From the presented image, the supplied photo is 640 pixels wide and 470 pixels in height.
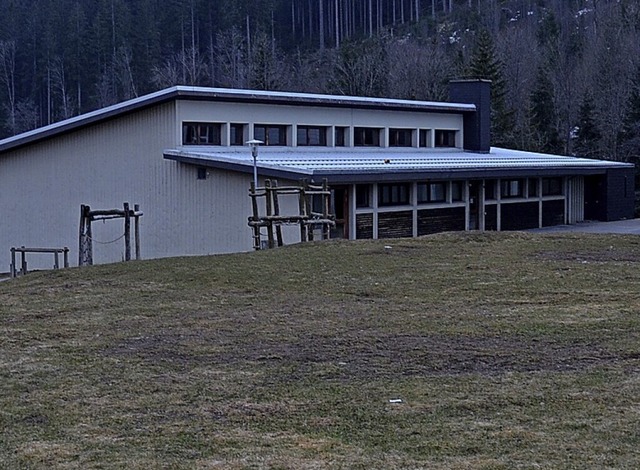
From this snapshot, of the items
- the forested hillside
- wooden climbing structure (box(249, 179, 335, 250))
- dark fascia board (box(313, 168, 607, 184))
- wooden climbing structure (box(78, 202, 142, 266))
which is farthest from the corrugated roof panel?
the forested hillside

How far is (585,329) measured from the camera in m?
11.2

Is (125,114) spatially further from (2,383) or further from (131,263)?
(2,383)

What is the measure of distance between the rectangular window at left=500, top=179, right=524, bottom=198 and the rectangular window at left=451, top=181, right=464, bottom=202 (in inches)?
98.1

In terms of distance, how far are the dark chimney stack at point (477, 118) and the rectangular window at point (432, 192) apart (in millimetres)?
9408

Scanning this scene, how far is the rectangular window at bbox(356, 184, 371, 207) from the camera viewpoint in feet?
102

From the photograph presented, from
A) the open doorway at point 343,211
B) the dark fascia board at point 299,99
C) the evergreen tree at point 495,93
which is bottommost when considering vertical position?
the open doorway at point 343,211

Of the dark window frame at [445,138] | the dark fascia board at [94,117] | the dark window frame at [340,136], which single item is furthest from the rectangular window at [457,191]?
the dark fascia board at [94,117]

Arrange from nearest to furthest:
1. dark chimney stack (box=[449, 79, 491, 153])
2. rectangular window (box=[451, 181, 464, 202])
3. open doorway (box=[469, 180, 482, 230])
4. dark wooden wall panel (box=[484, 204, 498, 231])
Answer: rectangular window (box=[451, 181, 464, 202]) → open doorway (box=[469, 180, 482, 230]) → dark wooden wall panel (box=[484, 204, 498, 231]) → dark chimney stack (box=[449, 79, 491, 153])

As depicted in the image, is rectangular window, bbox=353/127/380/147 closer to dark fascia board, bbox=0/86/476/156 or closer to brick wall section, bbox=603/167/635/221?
dark fascia board, bbox=0/86/476/156

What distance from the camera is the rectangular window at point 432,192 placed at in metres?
33.8

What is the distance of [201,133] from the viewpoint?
3272 cm

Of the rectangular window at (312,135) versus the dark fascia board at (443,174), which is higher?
the rectangular window at (312,135)

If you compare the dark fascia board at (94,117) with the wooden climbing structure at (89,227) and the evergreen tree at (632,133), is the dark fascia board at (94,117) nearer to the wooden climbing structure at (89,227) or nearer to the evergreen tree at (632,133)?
the wooden climbing structure at (89,227)

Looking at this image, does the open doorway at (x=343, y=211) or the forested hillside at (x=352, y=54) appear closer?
the open doorway at (x=343, y=211)
